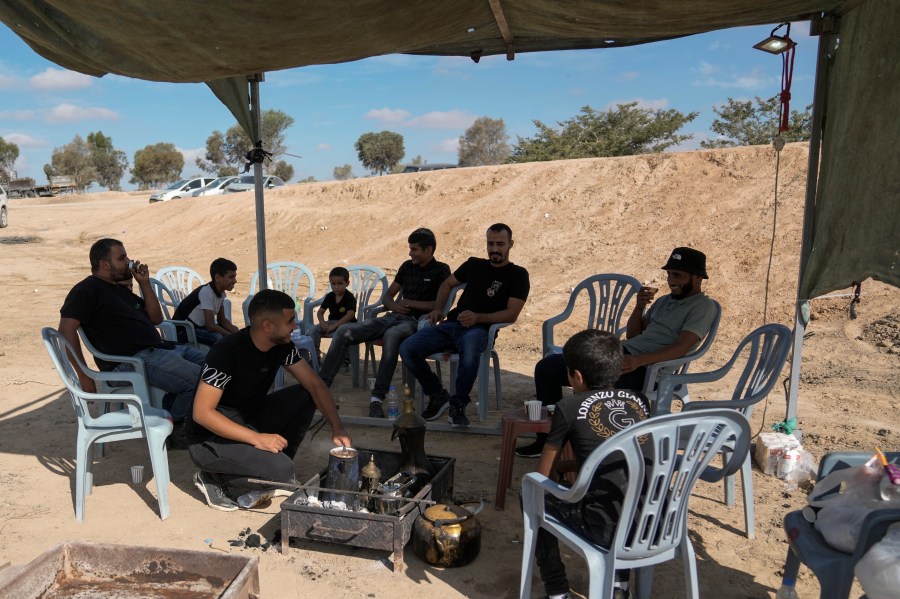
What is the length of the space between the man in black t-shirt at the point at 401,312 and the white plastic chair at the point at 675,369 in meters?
2.08

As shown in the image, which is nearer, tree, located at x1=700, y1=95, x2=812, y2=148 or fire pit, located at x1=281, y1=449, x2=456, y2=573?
fire pit, located at x1=281, y1=449, x2=456, y2=573

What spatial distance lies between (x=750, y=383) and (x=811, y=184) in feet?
4.39

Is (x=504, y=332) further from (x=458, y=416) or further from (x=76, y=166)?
(x=76, y=166)

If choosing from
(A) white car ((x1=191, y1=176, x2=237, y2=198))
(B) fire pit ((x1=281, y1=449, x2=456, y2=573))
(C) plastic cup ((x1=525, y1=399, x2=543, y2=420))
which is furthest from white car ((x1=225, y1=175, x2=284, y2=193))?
(B) fire pit ((x1=281, y1=449, x2=456, y2=573))

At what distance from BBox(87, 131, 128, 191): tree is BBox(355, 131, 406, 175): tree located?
22.2 metres

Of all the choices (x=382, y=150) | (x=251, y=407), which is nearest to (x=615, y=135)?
(x=251, y=407)

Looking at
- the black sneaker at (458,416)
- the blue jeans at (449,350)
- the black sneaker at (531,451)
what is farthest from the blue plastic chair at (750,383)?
the black sneaker at (458,416)

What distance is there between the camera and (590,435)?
2.82 meters

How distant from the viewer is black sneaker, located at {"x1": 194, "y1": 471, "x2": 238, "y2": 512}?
4.15 m

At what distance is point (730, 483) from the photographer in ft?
13.9

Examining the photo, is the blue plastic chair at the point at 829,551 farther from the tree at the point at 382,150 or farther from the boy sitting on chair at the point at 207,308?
the tree at the point at 382,150

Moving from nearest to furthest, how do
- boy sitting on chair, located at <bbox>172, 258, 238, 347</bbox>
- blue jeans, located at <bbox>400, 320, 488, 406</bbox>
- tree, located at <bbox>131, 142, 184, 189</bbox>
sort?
blue jeans, located at <bbox>400, 320, 488, 406</bbox> < boy sitting on chair, located at <bbox>172, 258, 238, 347</bbox> < tree, located at <bbox>131, 142, 184, 189</bbox>

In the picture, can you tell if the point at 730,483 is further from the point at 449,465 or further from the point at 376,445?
the point at 376,445

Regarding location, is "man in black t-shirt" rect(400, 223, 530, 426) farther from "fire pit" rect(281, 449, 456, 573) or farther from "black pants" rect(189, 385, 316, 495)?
"fire pit" rect(281, 449, 456, 573)
